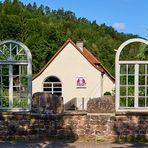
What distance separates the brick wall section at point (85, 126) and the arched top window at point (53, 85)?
1103 inches

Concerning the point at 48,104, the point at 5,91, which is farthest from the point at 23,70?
the point at 48,104

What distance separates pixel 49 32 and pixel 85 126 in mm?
61012

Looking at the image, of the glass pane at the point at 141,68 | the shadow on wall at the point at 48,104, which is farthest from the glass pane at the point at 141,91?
the shadow on wall at the point at 48,104

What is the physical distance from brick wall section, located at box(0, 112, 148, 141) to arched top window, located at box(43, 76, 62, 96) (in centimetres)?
2800

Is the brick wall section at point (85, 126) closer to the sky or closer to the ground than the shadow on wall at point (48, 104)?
closer to the ground

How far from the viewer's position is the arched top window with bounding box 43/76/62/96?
4144 cm

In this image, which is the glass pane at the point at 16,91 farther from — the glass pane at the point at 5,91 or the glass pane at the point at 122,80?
the glass pane at the point at 122,80

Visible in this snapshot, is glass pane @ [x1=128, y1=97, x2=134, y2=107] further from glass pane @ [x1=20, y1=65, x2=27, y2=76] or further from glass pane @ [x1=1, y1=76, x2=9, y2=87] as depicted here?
glass pane @ [x1=1, y1=76, x2=9, y2=87]

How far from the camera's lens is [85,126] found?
518 inches

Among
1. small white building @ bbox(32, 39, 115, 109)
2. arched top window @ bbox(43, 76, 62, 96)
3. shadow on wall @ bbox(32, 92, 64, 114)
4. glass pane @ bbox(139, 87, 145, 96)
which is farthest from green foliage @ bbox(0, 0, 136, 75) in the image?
shadow on wall @ bbox(32, 92, 64, 114)

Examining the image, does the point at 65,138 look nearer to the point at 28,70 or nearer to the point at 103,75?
the point at 28,70

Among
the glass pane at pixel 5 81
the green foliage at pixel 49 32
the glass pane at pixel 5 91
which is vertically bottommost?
the glass pane at pixel 5 91

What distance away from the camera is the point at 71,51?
4234 centimetres

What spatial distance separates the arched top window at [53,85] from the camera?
4144 cm
